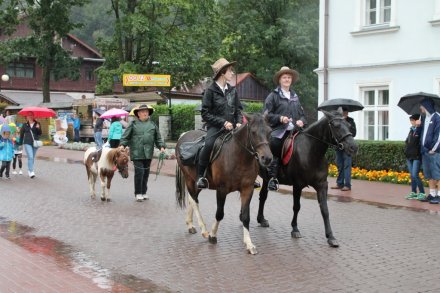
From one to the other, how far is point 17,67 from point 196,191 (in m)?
53.3

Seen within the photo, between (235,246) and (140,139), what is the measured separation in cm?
492

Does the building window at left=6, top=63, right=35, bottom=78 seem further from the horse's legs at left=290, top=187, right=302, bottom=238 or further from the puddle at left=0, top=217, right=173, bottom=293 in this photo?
the horse's legs at left=290, top=187, right=302, bottom=238

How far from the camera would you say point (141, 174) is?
40.7 feet

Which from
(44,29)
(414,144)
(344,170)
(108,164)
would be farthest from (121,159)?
(44,29)

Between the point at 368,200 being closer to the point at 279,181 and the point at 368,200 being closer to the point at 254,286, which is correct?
the point at 279,181

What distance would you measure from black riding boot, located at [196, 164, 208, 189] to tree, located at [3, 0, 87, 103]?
1372 inches

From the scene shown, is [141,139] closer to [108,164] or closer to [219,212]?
[108,164]

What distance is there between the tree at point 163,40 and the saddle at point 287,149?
28217 mm

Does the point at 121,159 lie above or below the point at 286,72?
below

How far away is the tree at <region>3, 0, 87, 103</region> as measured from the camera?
39875 mm

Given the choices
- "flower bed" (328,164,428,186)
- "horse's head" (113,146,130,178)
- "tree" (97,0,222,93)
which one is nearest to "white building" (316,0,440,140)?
"flower bed" (328,164,428,186)

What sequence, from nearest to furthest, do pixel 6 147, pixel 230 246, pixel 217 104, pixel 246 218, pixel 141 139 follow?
pixel 246 218 < pixel 230 246 < pixel 217 104 < pixel 141 139 < pixel 6 147

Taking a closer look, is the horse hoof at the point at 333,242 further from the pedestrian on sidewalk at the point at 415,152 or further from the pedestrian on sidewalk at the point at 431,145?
the pedestrian on sidewalk at the point at 415,152

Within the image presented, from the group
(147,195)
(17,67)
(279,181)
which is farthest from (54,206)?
(17,67)
